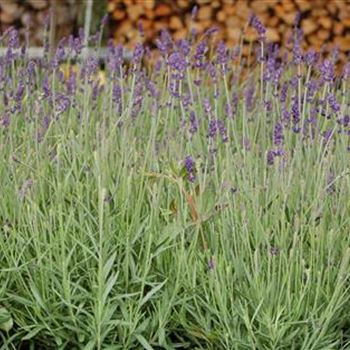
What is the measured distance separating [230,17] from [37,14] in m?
1.20

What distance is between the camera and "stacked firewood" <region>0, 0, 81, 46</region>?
618 cm

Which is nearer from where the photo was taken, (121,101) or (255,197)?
(255,197)

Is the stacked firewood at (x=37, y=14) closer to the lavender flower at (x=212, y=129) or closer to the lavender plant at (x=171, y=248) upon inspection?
the lavender plant at (x=171, y=248)

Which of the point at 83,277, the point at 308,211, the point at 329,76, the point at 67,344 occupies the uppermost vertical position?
the point at 329,76

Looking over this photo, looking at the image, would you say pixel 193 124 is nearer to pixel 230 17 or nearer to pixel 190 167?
pixel 190 167

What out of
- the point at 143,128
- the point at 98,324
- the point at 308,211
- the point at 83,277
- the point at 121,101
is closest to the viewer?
the point at 98,324

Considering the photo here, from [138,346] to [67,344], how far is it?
16cm

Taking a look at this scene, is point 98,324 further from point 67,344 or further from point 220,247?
point 220,247

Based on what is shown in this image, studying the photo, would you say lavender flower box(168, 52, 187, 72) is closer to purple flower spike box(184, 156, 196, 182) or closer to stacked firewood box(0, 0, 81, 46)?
purple flower spike box(184, 156, 196, 182)

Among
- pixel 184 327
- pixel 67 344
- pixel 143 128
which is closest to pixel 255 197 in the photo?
pixel 184 327

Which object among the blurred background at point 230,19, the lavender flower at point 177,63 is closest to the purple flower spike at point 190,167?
the lavender flower at point 177,63

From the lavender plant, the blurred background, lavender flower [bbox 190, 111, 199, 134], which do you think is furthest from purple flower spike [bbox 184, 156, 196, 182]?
the blurred background

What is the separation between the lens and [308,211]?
2574 millimetres

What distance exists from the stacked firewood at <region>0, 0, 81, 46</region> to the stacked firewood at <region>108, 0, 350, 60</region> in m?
0.39
